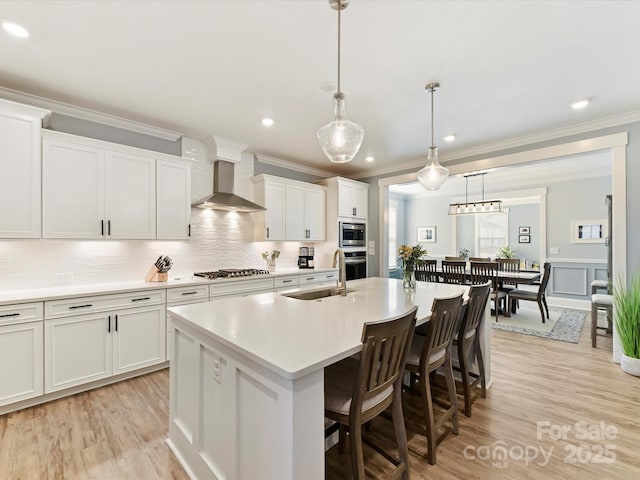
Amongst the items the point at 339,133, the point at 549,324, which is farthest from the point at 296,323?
the point at 549,324

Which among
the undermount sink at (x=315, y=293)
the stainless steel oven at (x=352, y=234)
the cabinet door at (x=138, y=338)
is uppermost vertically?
the stainless steel oven at (x=352, y=234)

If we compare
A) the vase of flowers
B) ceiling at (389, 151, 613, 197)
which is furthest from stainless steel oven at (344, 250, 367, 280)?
the vase of flowers

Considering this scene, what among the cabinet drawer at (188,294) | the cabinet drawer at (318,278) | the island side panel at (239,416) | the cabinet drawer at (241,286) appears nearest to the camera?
the island side panel at (239,416)

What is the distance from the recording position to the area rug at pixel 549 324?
14.0ft

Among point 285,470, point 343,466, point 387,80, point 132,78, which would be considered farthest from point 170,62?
point 343,466

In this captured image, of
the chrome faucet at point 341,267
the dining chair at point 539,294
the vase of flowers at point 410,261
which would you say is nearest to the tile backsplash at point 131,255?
the chrome faucet at point 341,267

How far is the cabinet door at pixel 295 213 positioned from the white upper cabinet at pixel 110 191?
1.52 meters

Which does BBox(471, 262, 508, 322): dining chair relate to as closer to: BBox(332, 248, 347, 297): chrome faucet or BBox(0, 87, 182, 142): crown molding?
BBox(332, 248, 347, 297): chrome faucet

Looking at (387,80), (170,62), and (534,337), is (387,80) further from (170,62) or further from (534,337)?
(534,337)

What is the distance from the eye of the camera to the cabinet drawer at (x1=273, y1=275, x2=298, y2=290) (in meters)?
4.19

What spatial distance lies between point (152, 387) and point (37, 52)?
2889mm

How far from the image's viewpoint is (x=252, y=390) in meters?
1.25

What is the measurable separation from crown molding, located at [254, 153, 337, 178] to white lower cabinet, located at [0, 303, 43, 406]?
3.25 meters

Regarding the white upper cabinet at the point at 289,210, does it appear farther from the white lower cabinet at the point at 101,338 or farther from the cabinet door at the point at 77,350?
the cabinet door at the point at 77,350
